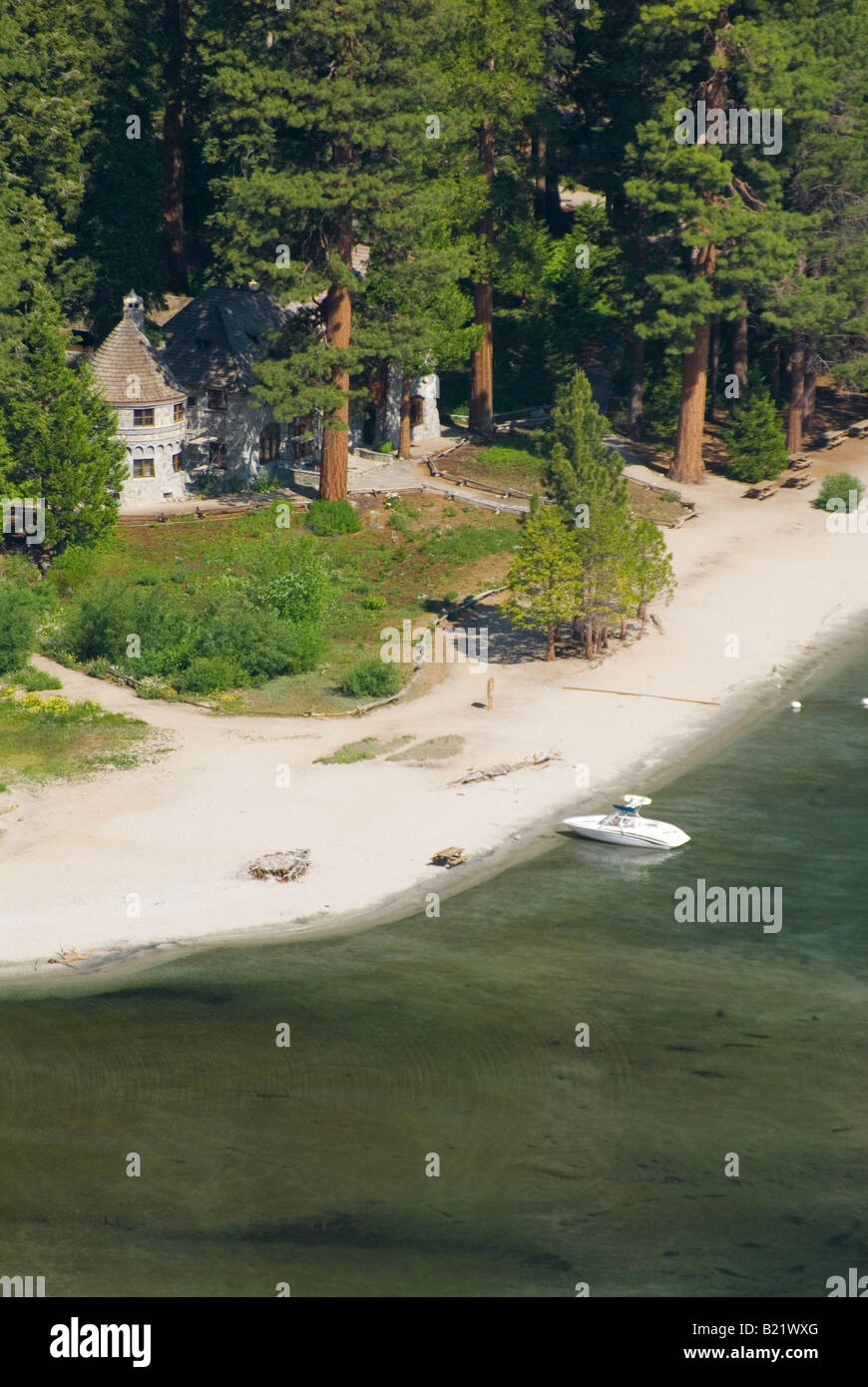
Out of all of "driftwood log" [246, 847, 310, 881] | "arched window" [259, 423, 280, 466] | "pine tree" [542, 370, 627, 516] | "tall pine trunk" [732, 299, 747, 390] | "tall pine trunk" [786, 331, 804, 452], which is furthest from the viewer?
"tall pine trunk" [732, 299, 747, 390]

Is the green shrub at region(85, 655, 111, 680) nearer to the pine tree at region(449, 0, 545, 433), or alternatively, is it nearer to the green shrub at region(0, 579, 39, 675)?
the green shrub at region(0, 579, 39, 675)

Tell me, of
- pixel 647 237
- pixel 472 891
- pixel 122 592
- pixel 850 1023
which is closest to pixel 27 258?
pixel 122 592

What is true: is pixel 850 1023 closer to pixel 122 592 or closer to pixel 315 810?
pixel 315 810

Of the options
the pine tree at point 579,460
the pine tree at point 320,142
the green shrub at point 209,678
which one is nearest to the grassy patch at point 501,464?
the pine tree at point 320,142

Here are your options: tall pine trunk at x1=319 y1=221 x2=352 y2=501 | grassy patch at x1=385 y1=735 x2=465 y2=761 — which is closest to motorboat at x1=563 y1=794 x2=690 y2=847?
grassy patch at x1=385 y1=735 x2=465 y2=761

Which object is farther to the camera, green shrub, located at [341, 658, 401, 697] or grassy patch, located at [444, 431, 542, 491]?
grassy patch, located at [444, 431, 542, 491]

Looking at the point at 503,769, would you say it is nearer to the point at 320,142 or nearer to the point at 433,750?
the point at 433,750

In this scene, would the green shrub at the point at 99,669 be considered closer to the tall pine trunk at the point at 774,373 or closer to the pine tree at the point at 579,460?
the pine tree at the point at 579,460
